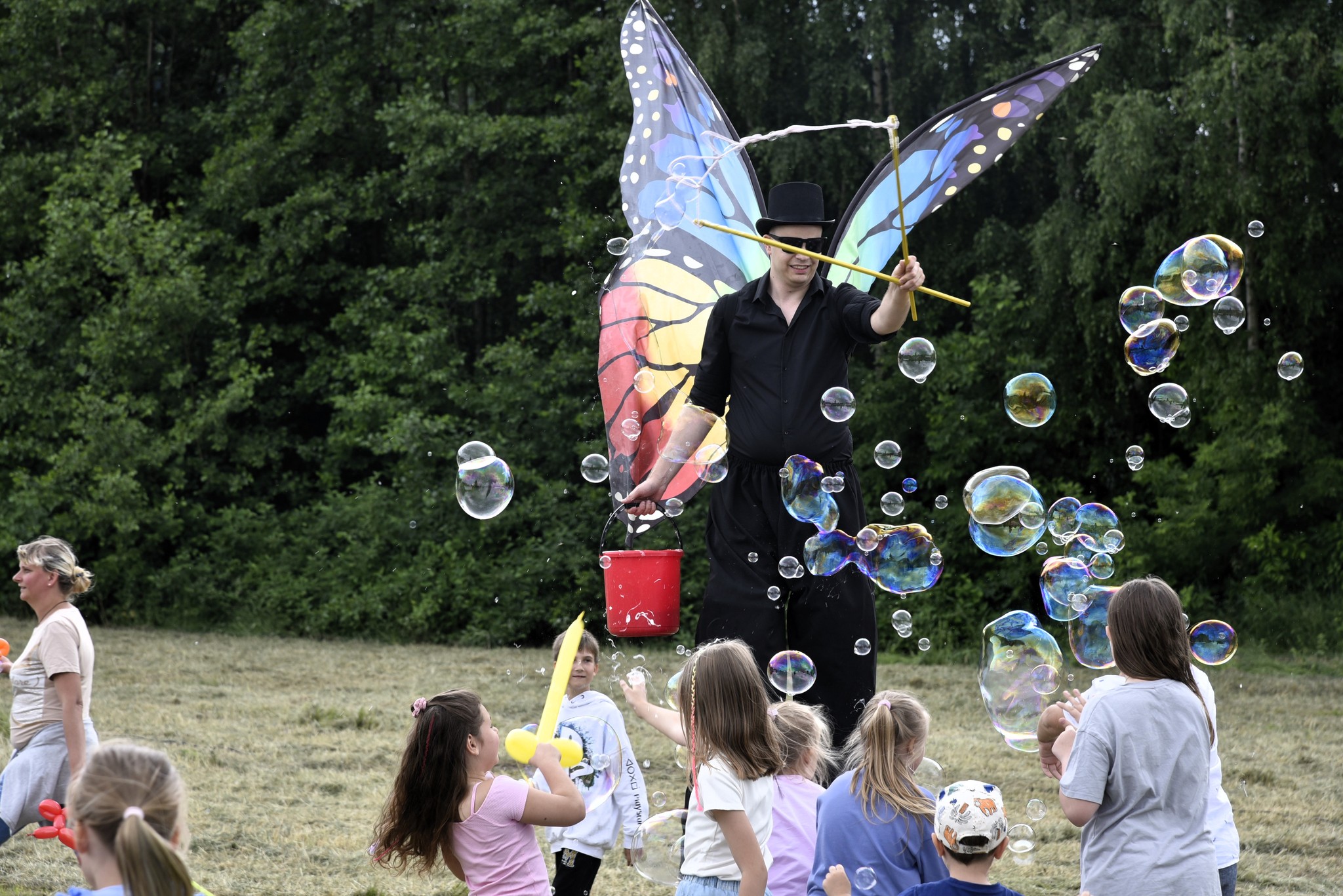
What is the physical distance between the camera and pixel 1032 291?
1118cm

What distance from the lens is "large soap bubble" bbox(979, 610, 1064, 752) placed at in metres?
3.51

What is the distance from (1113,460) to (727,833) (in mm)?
8889

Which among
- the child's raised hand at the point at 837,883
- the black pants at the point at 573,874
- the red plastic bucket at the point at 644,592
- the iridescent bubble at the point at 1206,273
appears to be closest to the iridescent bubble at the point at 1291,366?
the iridescent bubble at the point at 1206,273

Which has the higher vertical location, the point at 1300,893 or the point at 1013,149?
the point at 1013,149

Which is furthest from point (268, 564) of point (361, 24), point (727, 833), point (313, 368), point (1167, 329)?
point (727, 833)

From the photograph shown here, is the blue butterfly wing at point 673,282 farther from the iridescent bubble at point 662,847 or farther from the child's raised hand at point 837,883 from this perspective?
the child's raised hand at point 837,883

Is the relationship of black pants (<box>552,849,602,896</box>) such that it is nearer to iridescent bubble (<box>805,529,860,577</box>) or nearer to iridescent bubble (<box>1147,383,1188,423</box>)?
iridescent bubble (<box>805,529,860,577</box>)

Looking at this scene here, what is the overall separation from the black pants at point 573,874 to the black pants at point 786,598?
0.64 m

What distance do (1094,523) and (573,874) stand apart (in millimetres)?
1862

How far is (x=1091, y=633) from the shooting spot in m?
3.63

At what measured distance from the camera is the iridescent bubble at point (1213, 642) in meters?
3.86

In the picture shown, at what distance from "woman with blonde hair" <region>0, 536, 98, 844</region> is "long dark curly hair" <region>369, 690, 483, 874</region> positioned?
5.17ft

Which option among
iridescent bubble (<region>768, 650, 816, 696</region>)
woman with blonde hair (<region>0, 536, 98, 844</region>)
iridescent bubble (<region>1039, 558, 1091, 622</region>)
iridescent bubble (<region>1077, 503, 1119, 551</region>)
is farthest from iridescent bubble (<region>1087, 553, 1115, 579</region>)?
woman with blonde hair (<region>0, 536, 98, 844</region>)

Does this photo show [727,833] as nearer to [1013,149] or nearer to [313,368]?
[1013,149]
